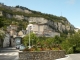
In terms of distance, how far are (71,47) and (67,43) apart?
228 cm

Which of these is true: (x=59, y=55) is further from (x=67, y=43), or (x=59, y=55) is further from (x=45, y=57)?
(x=67, y=43)

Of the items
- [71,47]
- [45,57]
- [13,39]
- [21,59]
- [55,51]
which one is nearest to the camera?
[21,59]

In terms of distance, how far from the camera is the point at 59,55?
32.5m

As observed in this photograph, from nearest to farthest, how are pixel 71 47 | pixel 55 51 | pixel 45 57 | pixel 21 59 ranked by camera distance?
1. pixel 21 59
2. pixel 45 57
3. pixel 55 51
4. pixel 71 47

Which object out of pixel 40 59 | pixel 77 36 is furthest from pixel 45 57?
pixel 77 36

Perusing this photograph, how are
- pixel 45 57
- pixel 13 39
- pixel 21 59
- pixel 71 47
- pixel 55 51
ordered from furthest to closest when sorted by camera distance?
pixel 13 39 → pixel 71 47 → pixel 55 51 → pixel 45 57 → pixel 21 59

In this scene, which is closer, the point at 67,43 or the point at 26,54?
the point at 26,54

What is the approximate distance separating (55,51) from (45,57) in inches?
101

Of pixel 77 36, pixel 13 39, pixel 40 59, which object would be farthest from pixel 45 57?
pixel 13 39

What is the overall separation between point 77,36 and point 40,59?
86.1 ft

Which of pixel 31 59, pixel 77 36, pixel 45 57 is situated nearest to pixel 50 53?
pixel 45 57

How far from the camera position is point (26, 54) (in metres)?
27.2

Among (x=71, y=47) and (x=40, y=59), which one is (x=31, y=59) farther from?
(x=71, y=47)

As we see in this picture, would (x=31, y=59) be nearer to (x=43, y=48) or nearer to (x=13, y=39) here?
(x=43, y=48)
